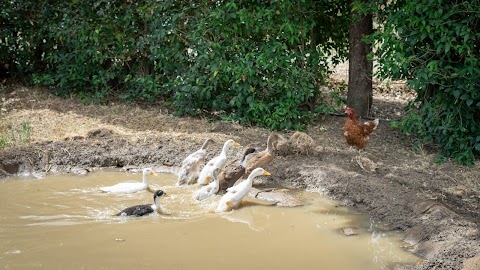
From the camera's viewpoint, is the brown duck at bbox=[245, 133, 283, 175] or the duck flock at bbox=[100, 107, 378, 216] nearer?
the duck flock at bbox=[100, 107, 378, 216]

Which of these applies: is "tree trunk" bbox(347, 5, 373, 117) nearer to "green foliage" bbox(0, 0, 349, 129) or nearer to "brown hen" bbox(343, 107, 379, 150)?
"green foliage" bbox(0, 0, 349, 129)

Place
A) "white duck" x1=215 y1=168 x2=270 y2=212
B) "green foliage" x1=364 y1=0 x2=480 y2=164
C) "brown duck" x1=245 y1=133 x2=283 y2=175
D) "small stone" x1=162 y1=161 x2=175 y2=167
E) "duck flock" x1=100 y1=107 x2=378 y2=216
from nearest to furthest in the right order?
"white duck" x1=215 y1=168 x2=270 y2=212 → "duck flock" x1=100 y1=107 x2=378 y2=216 → "brown duck" x1=245 y1=133 x2=283 y2=175 → "green foliage" x1=364 y1=0 x2=480 y2=164 → "small stone" x1=162 y1=161 x2=175 y2=167

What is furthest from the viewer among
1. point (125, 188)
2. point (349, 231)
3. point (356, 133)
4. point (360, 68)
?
point (360, 68)

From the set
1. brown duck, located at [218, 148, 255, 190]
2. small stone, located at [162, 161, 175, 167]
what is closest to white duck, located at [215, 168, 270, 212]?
brown duck, located at [218, 148, 255, 190]

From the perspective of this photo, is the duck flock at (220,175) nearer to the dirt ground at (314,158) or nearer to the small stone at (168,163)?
the dirt ground at (314,158)

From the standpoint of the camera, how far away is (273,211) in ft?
23.7

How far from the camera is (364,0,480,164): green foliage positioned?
27.3ft

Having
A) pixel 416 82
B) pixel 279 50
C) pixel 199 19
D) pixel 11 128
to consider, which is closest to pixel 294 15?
pixel 279 50

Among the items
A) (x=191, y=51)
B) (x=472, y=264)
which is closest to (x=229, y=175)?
(x=472, y=264)

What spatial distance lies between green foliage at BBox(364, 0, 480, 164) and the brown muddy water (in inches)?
90.1

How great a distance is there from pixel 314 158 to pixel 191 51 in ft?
12.3

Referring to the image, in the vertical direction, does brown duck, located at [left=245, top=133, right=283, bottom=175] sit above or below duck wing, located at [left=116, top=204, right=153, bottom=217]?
above

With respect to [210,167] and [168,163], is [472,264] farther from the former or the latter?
[168,163]

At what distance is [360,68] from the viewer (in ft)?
34.2
